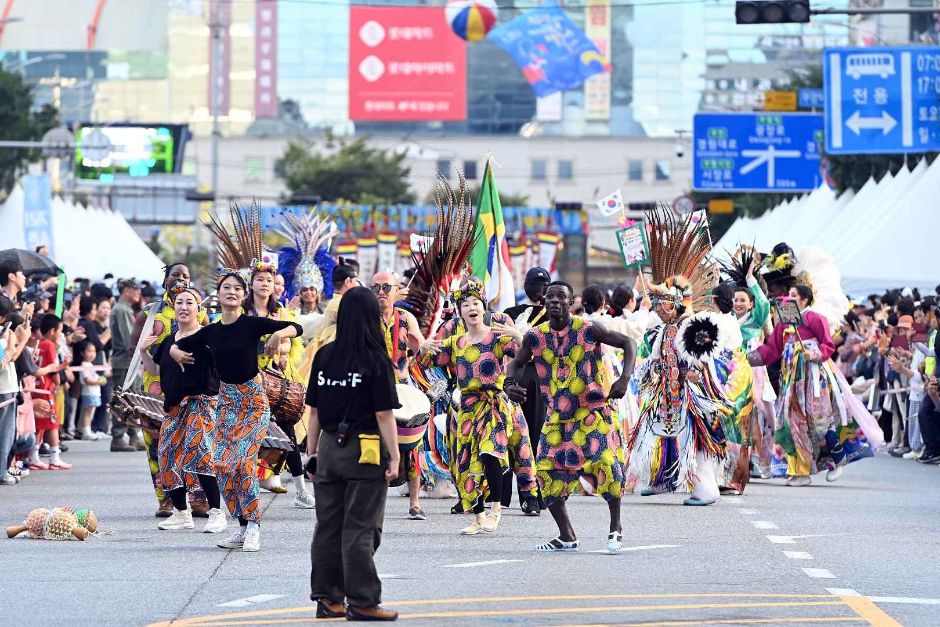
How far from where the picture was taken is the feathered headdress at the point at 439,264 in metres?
16.2

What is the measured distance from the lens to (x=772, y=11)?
69.4 ft

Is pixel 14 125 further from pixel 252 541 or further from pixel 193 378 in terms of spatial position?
pixel 252 541

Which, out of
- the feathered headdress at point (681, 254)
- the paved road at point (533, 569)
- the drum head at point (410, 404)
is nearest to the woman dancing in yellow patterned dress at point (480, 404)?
the paved road at point (533, 569)

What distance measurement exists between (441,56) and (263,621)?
3820 inches

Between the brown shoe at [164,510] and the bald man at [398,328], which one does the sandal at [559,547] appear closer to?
the bald man at [398,328]

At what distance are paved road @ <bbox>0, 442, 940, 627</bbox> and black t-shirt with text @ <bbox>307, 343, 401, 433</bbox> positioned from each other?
2.99ft

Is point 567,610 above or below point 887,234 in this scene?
below

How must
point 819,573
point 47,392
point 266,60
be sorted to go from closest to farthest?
point 819,573
point 47,392
point 266,60

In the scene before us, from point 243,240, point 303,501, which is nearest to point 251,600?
point 303,501

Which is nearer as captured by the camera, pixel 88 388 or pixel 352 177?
pixel 88 388

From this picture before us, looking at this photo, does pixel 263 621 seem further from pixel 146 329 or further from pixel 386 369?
pixel 146 329

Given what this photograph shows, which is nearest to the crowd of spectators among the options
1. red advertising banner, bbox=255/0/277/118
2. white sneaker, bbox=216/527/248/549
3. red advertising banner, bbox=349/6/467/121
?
white sneaker, bbox=216/527/248/549

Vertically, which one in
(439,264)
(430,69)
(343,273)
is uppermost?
(430,69)

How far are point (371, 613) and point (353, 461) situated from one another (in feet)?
2.26
